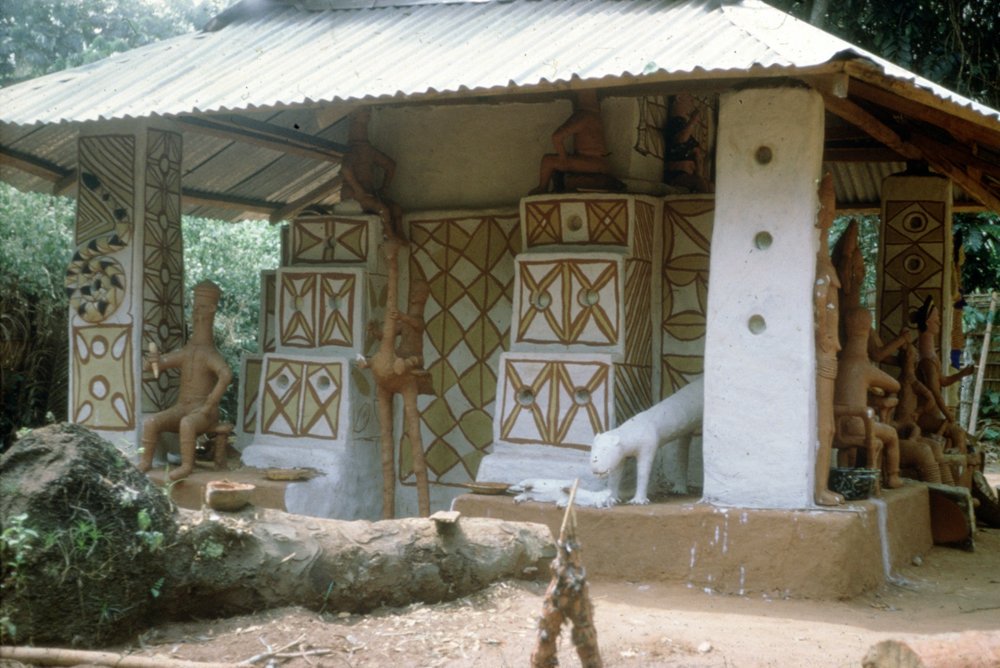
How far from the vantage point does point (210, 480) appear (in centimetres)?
871

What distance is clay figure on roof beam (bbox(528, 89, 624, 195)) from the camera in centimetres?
873

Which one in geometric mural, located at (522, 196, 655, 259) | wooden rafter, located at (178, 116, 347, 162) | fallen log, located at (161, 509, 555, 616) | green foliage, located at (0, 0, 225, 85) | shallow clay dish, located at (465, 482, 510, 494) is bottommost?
fallen log, located at (161, 509, 555, 616)

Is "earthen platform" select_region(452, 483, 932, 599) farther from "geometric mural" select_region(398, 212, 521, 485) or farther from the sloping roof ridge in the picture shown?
the sloping roof ridge

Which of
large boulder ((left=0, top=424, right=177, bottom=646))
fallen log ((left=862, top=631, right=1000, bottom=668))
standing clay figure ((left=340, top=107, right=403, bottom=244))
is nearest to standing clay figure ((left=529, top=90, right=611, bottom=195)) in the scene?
standing clay figure ((left=340, top=107, right=403, bottom=244))

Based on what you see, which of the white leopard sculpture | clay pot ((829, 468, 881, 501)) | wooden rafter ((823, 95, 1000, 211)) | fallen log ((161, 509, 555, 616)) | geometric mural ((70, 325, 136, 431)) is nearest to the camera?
fallen log ((161, 509, 555, 616))

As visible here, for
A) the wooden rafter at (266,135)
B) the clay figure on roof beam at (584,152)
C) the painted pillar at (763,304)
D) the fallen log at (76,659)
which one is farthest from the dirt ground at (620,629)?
the wooden rafter at (266,135)

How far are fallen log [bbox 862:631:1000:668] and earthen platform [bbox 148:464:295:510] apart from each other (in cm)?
504

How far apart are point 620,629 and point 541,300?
3038 millimetres

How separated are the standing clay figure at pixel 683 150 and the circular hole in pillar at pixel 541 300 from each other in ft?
5.36

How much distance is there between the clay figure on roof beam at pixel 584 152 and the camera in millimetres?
8727

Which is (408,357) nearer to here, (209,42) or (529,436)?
(529,436)

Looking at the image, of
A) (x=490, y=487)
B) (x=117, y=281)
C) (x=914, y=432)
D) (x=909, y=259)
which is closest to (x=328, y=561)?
(x=490, y=487)

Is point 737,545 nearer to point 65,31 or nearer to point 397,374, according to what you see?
point 397,374

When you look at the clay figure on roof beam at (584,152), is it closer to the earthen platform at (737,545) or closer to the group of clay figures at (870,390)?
the group of clay figures at (870,390)
